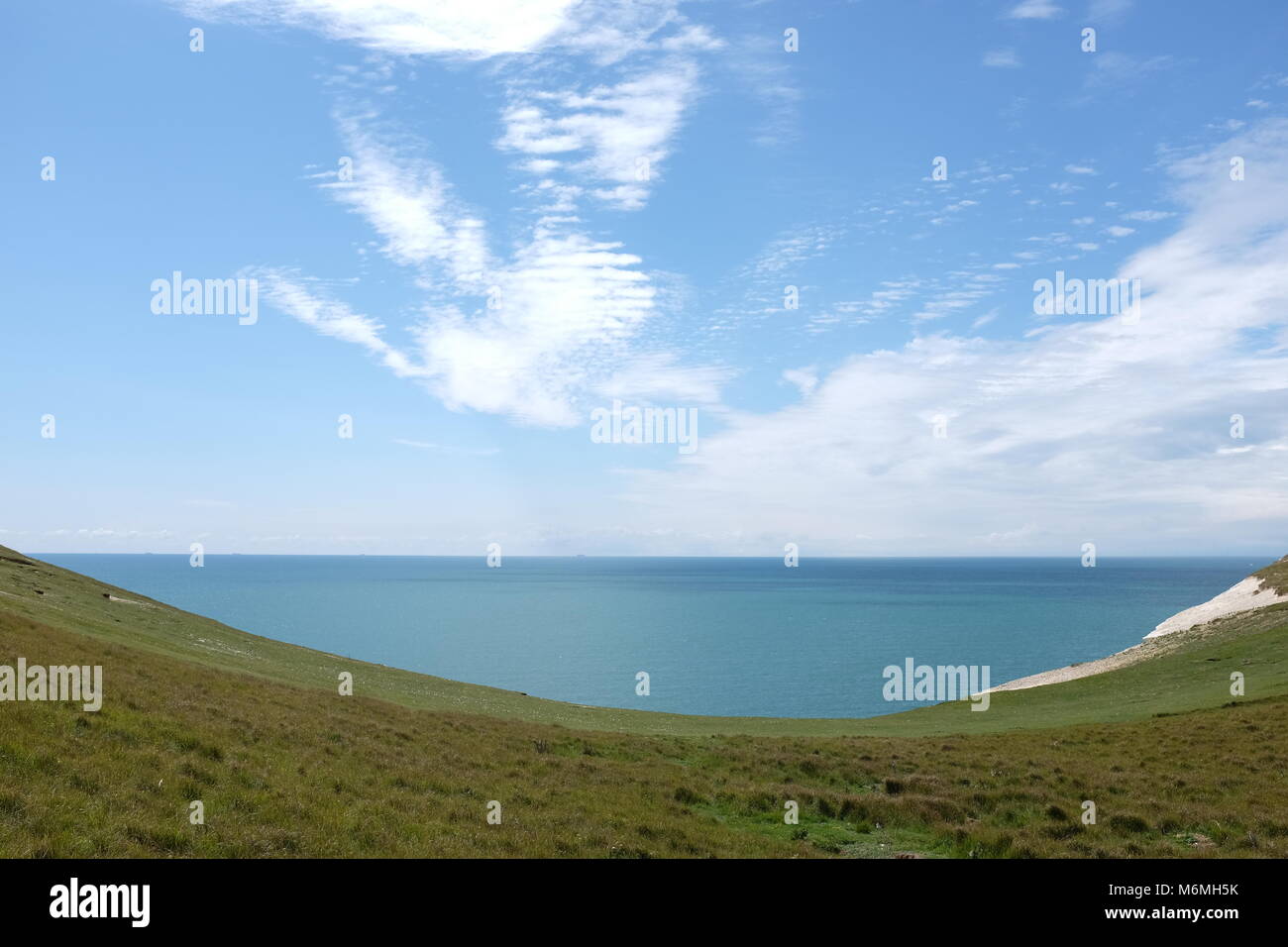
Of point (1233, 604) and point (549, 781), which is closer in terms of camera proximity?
point (549, 781)

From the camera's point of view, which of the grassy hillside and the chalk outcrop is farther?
the chalk outcrop

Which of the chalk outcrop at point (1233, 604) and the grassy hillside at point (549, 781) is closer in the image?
the grassy hillside at point (549, 781)

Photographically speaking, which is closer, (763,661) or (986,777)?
(986,777)

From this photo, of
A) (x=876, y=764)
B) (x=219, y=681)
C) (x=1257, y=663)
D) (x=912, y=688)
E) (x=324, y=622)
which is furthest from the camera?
(x=324, y=622)

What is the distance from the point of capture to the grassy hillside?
1307 cm

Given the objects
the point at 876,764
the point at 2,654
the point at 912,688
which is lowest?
the point at 912,688

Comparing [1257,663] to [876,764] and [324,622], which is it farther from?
[324,622]

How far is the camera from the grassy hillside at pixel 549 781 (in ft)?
42.9

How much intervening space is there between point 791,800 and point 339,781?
1209cm

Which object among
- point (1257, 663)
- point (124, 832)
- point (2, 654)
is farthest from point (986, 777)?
point (1257, 663)

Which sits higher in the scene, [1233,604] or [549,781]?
[1233,604]

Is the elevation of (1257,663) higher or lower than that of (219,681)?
lower

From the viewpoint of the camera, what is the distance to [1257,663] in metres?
46.8

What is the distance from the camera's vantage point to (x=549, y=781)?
70.0 feet
